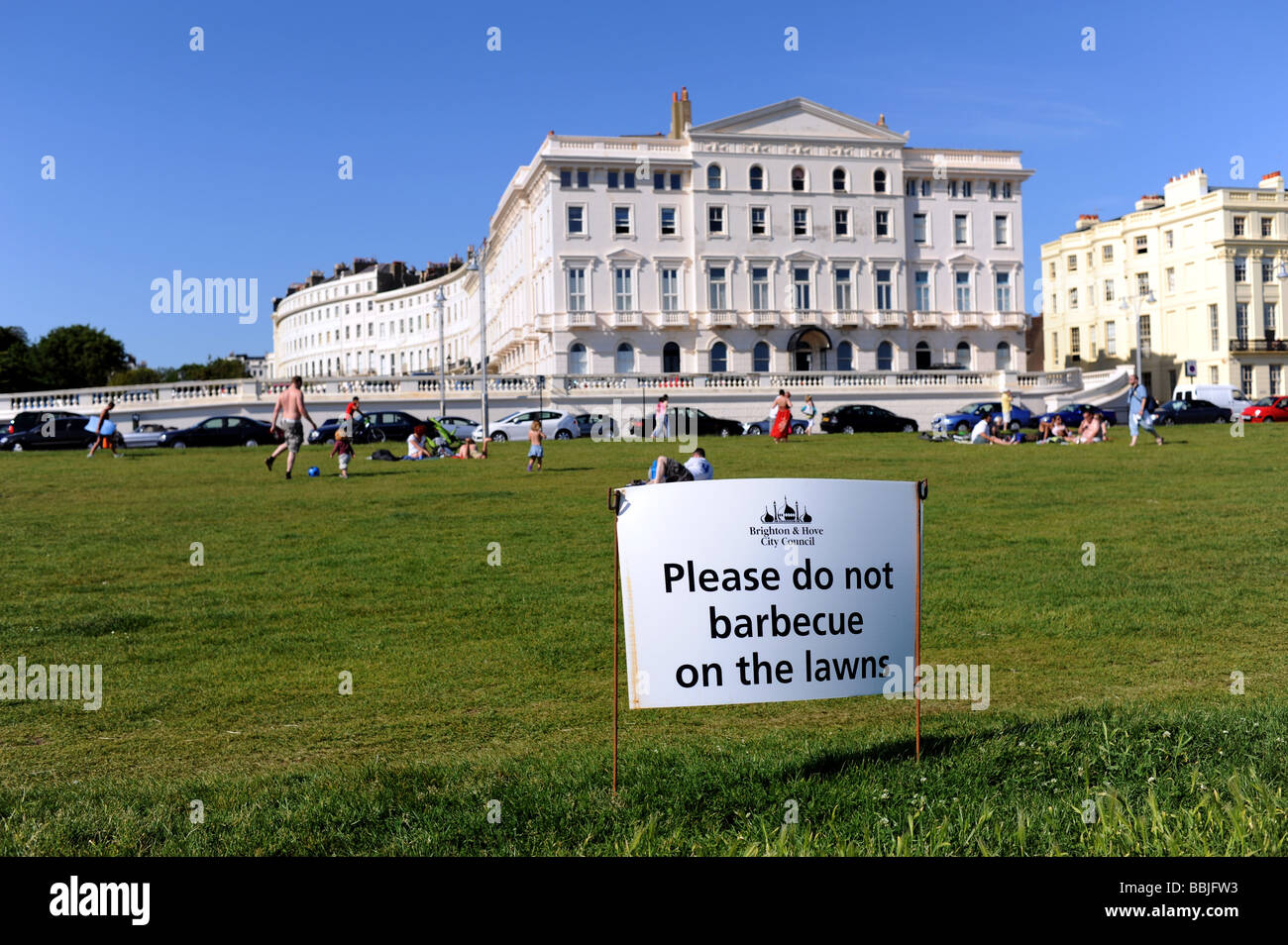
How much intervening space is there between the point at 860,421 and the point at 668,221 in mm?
32306

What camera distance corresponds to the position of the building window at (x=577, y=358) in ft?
266

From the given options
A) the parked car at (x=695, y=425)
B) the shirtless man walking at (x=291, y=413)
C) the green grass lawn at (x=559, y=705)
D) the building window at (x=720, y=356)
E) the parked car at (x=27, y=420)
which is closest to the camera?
the green grass lawn at (x=559, y=705)

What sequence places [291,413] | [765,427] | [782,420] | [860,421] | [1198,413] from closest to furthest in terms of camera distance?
[291,413]
[782,420]
[860,421]
[1198,413]
[765,427]

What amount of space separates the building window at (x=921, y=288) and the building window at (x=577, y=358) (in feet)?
84.5

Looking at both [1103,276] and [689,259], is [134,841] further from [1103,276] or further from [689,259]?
[1103,276]

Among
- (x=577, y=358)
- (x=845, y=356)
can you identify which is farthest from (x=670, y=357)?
(x=845, y=356)

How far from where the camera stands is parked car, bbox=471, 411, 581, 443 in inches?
2079

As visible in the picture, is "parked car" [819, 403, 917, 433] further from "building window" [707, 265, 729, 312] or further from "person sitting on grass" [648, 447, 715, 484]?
"person sitting on grass" [648, 447, 715, 484]

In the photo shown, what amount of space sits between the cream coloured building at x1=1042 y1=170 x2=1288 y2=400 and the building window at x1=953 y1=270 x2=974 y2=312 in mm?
15252

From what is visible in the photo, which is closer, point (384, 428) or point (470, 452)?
point (470, 452)

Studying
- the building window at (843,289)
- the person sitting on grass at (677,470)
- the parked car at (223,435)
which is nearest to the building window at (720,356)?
the building window at (843,289)

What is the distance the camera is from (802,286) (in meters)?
85.6

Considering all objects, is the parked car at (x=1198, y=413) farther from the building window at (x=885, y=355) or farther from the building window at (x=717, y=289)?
the building window at (x=717, y=289)

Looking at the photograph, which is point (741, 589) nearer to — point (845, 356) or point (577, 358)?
point (577, 358)
